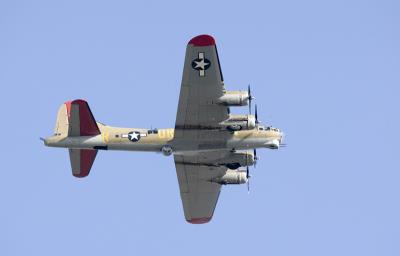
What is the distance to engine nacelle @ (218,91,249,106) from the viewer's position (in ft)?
164

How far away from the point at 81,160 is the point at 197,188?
8.32 metres

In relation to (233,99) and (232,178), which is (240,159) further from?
(233,99)

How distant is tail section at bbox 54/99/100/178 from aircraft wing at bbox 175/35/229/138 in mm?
5379

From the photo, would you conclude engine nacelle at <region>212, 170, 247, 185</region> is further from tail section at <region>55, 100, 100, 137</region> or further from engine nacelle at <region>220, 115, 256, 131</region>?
tail section at <region>55, 100, 100, 137</region>

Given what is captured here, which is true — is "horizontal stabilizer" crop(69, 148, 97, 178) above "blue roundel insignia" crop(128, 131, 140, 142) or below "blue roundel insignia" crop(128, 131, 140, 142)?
below

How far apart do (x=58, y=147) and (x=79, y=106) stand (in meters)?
3.12

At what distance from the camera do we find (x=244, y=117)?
51281 millimetres

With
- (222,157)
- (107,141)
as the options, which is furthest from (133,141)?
(222,157)

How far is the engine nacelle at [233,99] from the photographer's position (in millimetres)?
49906

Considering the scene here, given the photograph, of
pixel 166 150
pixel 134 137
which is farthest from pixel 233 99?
pixel 134 137

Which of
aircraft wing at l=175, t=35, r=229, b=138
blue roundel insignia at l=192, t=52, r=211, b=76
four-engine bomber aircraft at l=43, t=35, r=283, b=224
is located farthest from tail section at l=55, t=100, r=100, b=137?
blue roundel insignia at l=192, t=52, r=211, b=76

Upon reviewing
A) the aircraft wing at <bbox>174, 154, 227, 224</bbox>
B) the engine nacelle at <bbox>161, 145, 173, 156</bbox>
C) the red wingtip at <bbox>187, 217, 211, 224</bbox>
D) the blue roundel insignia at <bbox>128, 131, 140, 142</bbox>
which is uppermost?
the blue roundel insignia at <bbox>128, 131, 140, 142</bbox>

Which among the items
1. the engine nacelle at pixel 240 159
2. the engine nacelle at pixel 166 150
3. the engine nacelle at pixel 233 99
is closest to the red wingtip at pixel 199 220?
the engine nacelle at pixel 240 159

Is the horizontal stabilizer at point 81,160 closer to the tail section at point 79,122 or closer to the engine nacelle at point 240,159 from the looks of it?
the tail section at point 79,122
